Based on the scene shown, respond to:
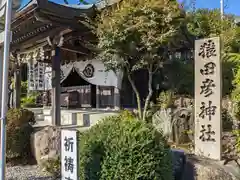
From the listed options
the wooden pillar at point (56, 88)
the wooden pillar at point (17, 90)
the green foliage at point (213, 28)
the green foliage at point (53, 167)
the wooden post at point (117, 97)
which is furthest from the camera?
the wooden pillar at point (17, 90)

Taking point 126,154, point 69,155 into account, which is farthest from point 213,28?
point 69,155

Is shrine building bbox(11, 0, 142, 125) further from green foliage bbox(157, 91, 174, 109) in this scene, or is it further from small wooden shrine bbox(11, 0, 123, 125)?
green foliage bbox(157, 91, 174, 109)

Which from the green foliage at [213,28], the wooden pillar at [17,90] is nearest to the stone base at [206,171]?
the green foliage at [213,28]

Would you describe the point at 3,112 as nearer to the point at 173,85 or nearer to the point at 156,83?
the point at 173,85

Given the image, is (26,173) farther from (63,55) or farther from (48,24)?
(63,55)

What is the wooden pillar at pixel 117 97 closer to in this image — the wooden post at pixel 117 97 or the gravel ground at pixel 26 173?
the wooden post at pixel 117 97

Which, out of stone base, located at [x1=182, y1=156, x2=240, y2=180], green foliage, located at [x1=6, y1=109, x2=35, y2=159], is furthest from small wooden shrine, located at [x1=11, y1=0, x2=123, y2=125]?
stone base, located at [x1=182, y1=156, x2=240, y2=180]

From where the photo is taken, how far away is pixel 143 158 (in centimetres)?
337

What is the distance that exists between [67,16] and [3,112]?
4.23 meters

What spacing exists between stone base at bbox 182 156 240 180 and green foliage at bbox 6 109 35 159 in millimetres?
3960

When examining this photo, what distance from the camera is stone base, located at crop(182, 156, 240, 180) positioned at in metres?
4.18

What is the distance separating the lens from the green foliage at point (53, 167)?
5.21 meters

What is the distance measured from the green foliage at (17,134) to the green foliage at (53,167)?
131 centimetres

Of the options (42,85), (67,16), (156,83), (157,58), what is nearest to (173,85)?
(156,83)
